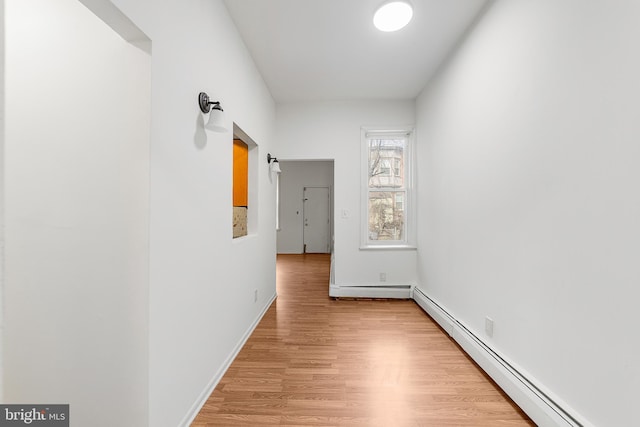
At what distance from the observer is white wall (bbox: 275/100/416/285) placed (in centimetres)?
397

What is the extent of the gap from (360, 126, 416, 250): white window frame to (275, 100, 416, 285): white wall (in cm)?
7

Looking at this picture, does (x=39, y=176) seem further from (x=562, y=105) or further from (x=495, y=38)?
(x=495, y=38)

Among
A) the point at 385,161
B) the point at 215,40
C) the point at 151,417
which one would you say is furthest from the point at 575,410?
the point at 385,161

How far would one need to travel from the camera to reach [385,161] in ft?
13.4

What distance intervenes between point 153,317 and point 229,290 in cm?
97

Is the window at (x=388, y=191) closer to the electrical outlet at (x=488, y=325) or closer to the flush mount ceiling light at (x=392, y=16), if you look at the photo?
the flush mount ceiling light at (x=392, y=16)

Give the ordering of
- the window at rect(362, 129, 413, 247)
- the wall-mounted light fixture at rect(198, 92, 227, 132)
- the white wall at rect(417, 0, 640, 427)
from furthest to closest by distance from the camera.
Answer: the window at rect(362, 129, 413, 247), the wall-mounted light fixture at rect(198, 92, 227, 132), the white wall at rect(417, 0, 640, 427)

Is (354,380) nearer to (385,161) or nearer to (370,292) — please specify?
(370,292)

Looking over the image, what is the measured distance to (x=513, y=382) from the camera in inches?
68.6

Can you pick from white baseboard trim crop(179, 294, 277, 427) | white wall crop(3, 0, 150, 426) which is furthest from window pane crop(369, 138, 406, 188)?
white wall crop(3, 0, 150, 426)

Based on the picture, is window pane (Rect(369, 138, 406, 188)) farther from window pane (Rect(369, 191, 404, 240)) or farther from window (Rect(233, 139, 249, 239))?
window (Rect(233, 139, 249, 239))

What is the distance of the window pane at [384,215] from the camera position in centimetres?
409

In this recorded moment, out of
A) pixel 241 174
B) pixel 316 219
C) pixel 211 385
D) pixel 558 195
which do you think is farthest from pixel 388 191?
pixel 316 219

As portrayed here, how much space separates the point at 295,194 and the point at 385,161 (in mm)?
4768
